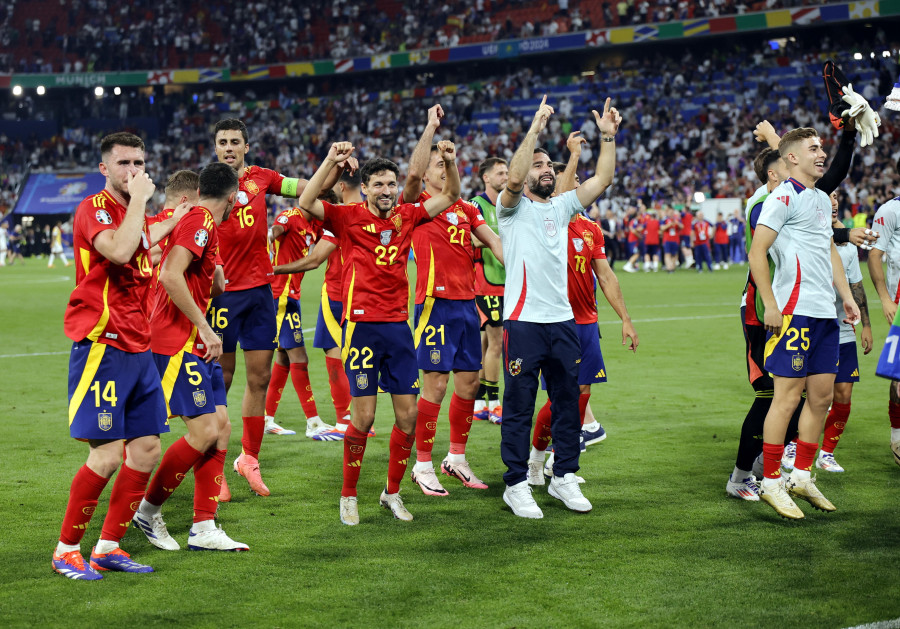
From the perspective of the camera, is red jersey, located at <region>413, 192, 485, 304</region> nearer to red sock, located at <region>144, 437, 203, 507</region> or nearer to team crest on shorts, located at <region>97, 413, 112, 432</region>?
red sock, located at <region>144, 437, 203, 507</region>

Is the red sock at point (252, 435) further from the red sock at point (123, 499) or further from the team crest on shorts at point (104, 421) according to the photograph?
the team crest on shorts at point (104, 421)

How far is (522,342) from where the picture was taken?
6.50m

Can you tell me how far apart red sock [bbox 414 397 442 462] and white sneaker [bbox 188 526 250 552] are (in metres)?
1.90

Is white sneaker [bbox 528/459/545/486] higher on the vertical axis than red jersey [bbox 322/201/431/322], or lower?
lower

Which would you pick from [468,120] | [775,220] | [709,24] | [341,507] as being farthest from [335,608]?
[468,120]

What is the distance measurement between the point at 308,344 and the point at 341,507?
9.99 meters

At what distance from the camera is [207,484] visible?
585cm

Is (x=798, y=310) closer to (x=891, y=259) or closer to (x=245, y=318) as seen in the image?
(x=891, y=259)

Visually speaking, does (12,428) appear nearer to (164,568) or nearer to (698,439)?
(164,568)

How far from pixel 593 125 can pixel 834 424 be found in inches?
1550

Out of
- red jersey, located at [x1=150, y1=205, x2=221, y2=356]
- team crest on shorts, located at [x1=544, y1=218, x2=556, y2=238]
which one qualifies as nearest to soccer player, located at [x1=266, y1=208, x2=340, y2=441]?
red jersey, located at [x1=150, y1=205, x2=221, y2=356]

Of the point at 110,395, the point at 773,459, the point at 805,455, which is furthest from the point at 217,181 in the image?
the point at 805,455

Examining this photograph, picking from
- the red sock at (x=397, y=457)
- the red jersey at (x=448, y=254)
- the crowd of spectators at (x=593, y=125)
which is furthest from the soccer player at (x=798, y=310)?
the crowd of spectators at (x=593, y=125)

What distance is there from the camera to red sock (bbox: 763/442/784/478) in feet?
20.9
